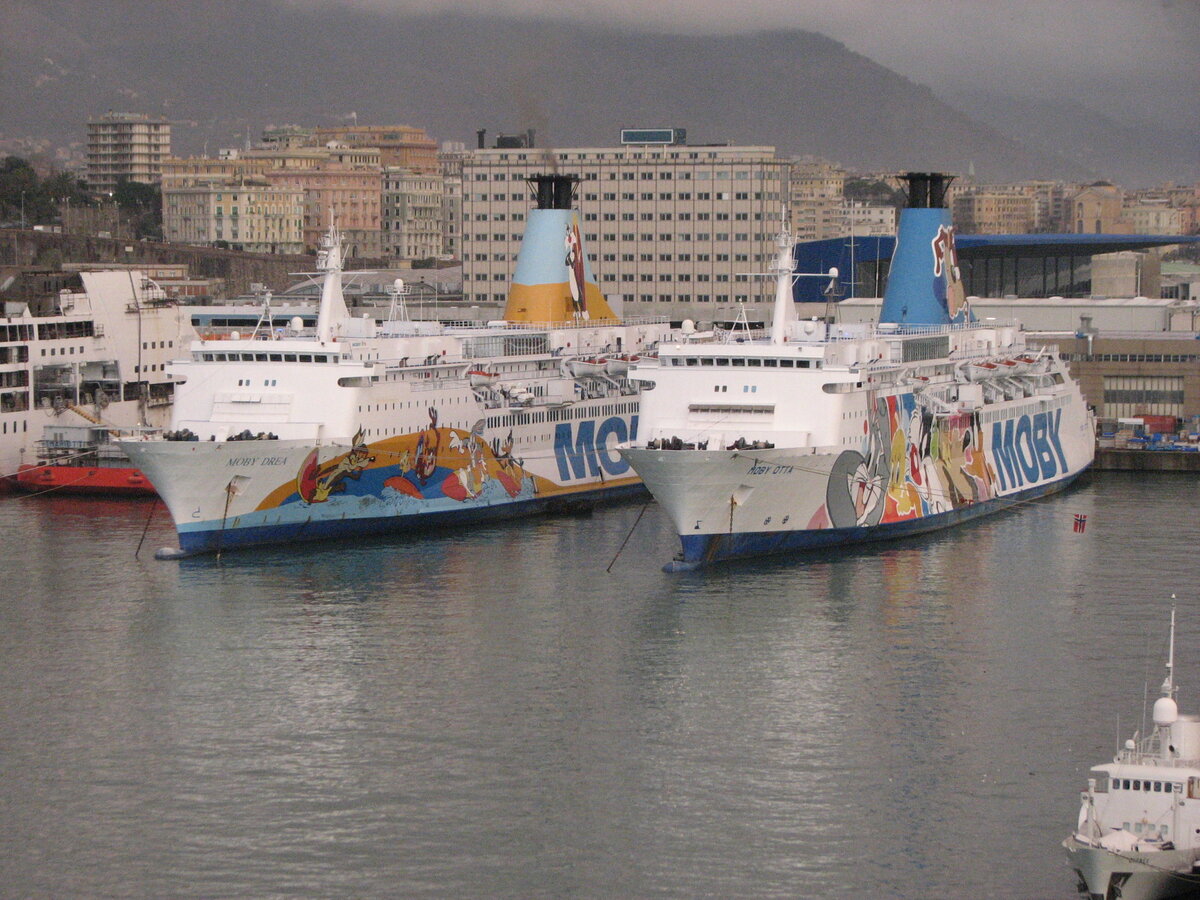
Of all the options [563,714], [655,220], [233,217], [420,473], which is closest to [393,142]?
[233,217]

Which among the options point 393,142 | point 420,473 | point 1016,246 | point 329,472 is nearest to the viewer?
point 329,472

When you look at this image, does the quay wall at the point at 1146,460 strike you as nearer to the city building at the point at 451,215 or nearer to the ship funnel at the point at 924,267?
the ship funnel at the point at 924,267

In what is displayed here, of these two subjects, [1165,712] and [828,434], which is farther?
[828,434]

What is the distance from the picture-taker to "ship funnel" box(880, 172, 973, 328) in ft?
144

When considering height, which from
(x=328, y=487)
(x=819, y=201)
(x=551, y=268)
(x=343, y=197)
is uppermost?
(x=819, y=201)

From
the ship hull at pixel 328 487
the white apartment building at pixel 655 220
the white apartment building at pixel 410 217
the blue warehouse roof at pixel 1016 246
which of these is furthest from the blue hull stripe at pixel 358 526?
the white apartment building at pixel 410 217

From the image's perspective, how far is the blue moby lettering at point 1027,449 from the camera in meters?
41.2

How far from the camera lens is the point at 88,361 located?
48.8m

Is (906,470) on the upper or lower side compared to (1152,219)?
lower

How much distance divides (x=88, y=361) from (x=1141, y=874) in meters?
35.8

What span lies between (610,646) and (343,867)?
8992 millimetres

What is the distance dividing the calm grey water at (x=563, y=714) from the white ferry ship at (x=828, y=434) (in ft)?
3.24

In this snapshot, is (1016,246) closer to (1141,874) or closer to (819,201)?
(1141,874)

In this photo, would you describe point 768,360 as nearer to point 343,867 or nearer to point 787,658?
point 787,658
